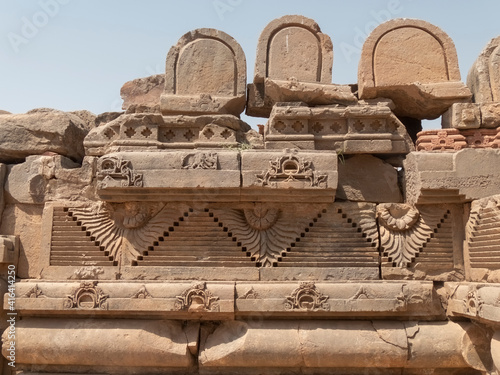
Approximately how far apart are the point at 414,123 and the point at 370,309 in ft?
7.27

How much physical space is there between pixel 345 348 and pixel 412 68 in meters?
2.64

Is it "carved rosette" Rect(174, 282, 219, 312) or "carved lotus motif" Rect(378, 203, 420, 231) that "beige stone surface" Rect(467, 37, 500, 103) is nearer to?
"carved lotus motif" Rect(378, 203, 420, 231)

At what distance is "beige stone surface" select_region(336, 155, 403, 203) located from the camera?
13.5ft

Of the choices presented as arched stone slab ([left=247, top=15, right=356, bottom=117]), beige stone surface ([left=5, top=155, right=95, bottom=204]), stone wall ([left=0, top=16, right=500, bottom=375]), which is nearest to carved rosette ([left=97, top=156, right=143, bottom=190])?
stone wall ([left=0, top=16, right=500, bottom=375])

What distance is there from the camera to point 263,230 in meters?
4.04

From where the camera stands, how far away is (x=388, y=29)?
458cm

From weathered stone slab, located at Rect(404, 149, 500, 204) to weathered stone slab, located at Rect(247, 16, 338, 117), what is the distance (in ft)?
3.16

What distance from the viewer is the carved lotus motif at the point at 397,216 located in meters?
4.03

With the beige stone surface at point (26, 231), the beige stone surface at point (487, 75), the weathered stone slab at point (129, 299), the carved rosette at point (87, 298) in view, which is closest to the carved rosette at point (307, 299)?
the weathered stone slab at point (129, 299)

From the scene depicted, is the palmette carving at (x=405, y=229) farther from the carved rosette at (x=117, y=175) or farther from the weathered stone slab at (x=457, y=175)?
the carved rosette at (x=117, y=175)

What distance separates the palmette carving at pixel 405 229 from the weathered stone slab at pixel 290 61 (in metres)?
1.12

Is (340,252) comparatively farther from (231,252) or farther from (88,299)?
(88,299)

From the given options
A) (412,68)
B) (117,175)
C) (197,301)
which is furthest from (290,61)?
(197,301)

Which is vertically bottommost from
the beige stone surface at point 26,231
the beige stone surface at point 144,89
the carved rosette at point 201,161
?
the beige stone surface at point 26,231
